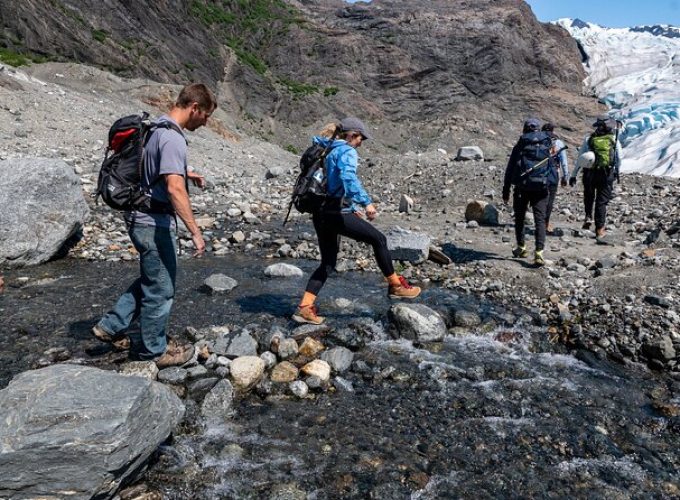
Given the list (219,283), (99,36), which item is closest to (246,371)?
(219,283)

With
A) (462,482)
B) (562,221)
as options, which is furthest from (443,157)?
(462,482)

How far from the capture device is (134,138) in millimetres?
4449

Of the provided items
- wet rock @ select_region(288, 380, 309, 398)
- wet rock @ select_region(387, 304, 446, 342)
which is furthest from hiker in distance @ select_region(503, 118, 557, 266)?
wet rock @ select_region(288, 380, 309, 398)

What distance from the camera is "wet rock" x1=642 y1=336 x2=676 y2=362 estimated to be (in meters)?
5.72

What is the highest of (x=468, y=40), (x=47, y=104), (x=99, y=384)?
(x=468, y=40)

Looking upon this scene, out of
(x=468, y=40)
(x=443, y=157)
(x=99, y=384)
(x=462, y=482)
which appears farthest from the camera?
(x=468, y=40)

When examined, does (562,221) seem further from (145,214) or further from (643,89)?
(643,89)

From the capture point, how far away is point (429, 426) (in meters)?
4.57

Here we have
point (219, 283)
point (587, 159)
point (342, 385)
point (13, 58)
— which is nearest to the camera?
point (342, 385)

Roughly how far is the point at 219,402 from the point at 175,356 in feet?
2.97

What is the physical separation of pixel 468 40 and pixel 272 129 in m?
33.3

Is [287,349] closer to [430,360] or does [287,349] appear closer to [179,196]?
[430,360]

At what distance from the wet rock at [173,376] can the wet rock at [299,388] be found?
3.58ft

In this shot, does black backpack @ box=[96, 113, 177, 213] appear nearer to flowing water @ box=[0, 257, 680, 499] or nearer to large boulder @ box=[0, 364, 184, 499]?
large boulder @ box=[0, 364, 184, 499]
